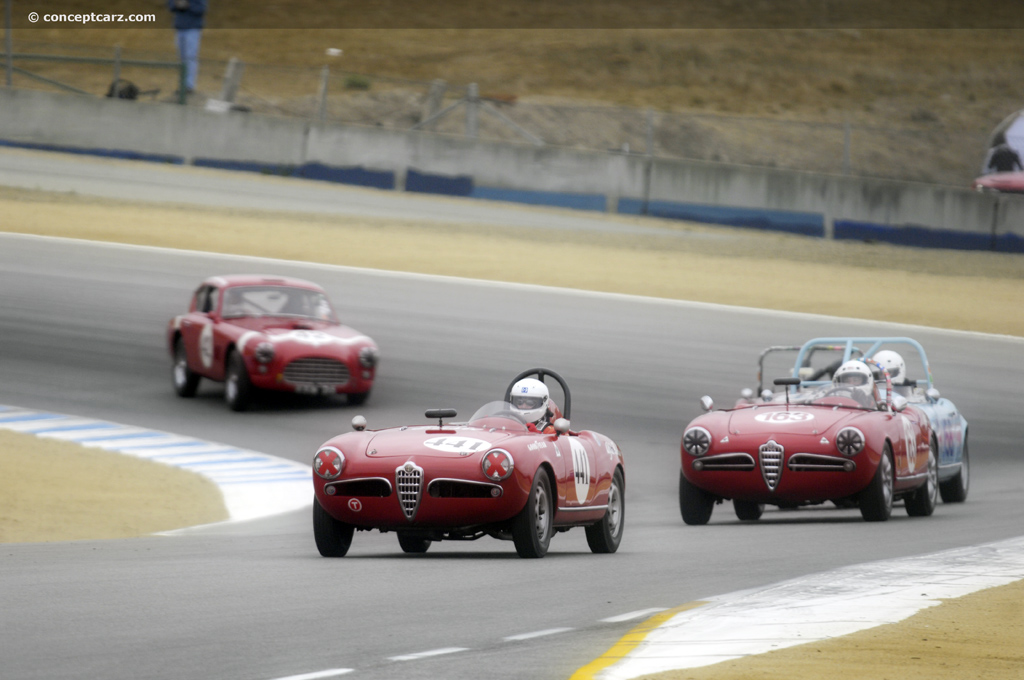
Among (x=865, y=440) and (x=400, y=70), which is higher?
(x=400, y=70)

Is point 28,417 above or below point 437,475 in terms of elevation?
below

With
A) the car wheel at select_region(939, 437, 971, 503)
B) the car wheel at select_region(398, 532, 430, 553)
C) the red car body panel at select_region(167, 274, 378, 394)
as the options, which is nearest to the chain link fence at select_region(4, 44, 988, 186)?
the red car body panel at select_region(167, 274, 378, 394)

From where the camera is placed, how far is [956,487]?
51.6ft

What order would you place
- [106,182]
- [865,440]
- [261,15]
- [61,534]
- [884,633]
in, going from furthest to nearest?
[261,15] → [106,182] → [865,440] → [61,534] → [884,633]

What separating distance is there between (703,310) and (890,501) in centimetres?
1010

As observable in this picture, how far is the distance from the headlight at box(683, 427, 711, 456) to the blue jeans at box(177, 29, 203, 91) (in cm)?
2310

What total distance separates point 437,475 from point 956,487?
8.02 m

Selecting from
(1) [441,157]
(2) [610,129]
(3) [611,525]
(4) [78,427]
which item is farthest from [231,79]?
(3) [611,525]

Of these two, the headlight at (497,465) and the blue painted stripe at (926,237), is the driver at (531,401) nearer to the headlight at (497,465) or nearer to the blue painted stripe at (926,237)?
the headlight at (497,465)

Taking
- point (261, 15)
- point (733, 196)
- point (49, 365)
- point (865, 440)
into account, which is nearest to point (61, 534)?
point (865, 440)

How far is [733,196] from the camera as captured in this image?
33000mm

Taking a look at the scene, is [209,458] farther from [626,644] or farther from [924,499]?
[626,644]

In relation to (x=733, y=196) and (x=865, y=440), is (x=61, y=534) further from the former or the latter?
(x=733, y=196)

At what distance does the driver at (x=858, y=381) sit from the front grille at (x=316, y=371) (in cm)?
618
